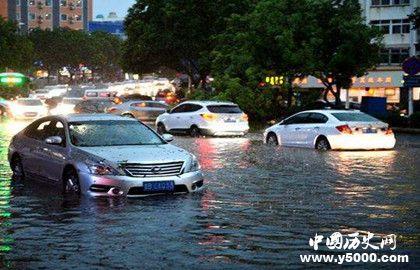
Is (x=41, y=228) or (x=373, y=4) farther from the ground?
(x=373, y=4)

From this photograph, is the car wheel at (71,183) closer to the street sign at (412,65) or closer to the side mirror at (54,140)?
the side mirror at (54,140)

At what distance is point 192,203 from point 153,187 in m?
0.71

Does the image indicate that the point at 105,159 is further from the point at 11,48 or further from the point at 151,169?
the point at 11,48

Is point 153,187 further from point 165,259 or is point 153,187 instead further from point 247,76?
point 247,76

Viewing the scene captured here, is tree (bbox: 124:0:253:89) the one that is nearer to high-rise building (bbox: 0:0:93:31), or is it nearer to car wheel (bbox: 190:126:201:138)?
car wheel (bbox: 190:126:201:138)

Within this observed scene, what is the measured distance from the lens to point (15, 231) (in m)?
11.0

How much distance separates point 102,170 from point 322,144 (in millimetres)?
14181

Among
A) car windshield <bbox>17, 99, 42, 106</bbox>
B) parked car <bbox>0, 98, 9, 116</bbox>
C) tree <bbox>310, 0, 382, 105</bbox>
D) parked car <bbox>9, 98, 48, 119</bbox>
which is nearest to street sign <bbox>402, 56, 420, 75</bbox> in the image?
tree <bbox>310, 0, 382, 105</bbox>

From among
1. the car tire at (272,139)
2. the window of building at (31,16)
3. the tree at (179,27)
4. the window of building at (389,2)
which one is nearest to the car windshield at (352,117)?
the car tire at (272,139)

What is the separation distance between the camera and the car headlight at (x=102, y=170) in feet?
45.4

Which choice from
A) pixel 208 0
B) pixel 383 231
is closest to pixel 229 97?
pixel 208 0

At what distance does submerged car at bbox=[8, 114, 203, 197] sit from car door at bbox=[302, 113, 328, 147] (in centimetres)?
1167

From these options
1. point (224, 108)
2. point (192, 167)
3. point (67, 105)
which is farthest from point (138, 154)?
point (67, 105)

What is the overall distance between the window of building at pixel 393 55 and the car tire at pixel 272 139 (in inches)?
1879
